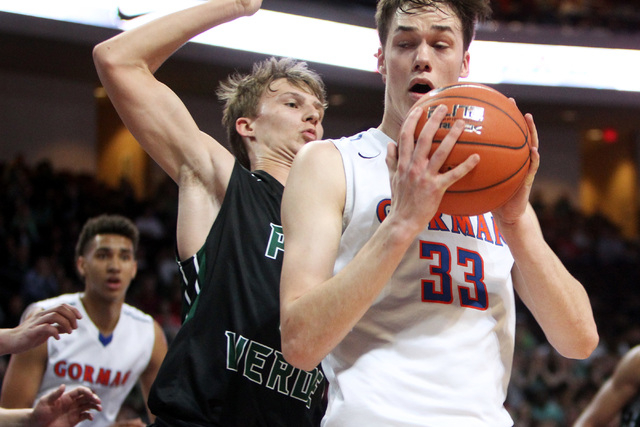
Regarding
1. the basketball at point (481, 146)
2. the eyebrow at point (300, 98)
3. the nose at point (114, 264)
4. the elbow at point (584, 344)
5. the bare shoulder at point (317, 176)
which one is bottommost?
the nose at point (114, 264)

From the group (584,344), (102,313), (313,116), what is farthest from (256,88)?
(102,313)

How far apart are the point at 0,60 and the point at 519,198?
12342 mm

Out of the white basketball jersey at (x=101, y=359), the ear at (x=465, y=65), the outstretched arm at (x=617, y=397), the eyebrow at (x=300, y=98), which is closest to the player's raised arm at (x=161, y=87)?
the eyebrow at (x=300, y=98)

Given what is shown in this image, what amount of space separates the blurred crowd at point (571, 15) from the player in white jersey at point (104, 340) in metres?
11.0

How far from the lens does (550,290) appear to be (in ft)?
5.85

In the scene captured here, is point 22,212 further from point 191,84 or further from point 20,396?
point 20,396

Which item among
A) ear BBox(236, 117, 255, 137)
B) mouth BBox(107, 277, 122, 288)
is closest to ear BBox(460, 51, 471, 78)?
ear BBox(236, 117, 255, 137)

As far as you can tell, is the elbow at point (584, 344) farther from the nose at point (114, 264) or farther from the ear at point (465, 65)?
the nose at point (114, 264)

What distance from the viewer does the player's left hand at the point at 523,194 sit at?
1678 millimetres

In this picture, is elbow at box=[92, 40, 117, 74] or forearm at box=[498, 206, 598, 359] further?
elbow at box=[92, 40, 117, 74]

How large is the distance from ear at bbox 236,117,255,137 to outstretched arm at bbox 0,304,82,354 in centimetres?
96

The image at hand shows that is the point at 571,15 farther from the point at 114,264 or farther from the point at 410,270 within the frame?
the point at 410,270

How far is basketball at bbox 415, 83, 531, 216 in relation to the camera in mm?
1555

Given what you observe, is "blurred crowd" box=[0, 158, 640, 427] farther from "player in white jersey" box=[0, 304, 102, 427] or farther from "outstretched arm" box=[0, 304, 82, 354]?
"outstretched arm" box=[0, 304, 82, 354]
